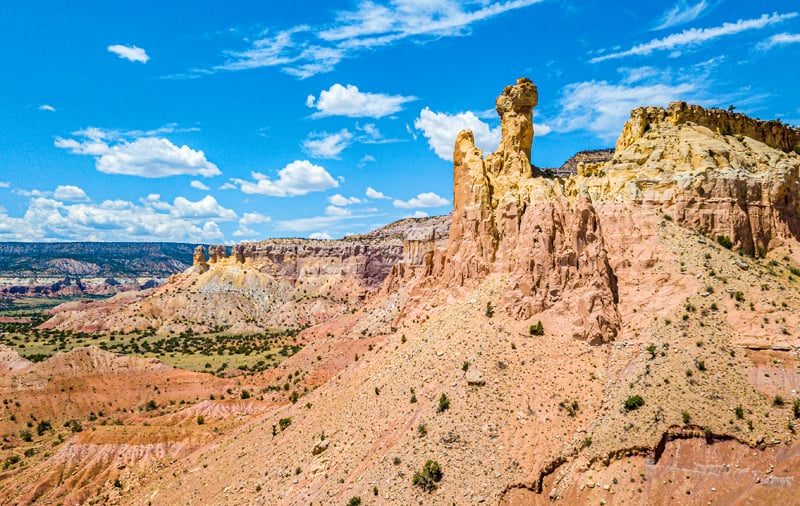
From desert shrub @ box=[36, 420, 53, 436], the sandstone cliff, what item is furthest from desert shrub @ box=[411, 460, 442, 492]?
the sandstone cliff

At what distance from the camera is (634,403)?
30250 millimetres

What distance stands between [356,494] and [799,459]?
2191 centimetres

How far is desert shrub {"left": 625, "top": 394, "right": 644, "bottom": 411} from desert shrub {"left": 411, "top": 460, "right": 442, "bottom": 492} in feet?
35.2

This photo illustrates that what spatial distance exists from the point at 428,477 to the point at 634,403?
11765mm

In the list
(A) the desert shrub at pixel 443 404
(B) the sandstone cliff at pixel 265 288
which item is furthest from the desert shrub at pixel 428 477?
(B) the sandstone cliff at pixel 265 288

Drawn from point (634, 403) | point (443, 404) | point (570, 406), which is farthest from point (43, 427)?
point (634, 403)

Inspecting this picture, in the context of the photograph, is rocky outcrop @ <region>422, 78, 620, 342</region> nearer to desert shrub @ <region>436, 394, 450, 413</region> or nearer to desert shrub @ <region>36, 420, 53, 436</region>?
desert shrub @ <region>436, 394, 450, 413</region>

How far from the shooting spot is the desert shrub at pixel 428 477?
1174 inches

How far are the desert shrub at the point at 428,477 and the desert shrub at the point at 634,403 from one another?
10719mm

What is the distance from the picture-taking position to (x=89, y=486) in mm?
47250

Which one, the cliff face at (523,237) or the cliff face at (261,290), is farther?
the cliff face at (261,290)

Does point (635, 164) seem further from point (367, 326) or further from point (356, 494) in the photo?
point (367, 326)

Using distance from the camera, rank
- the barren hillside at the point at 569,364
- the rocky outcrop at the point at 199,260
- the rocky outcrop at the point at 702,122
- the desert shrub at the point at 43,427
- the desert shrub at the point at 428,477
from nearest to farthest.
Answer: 1. the barren hillside at the point at 569,364
2. the desert shrub at the point at 428,477
3. the rocky outcrop at the point at 702,122
4. the desert shrub at the point at 43,427
5. the rocky outcrop at the point at 199,260

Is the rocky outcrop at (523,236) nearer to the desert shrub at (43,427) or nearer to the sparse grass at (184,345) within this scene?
the desert shrub at (43,427)
